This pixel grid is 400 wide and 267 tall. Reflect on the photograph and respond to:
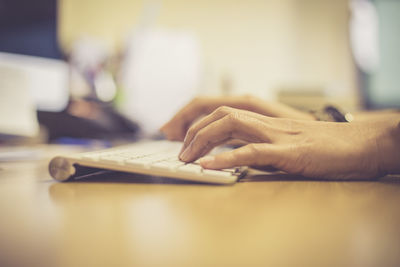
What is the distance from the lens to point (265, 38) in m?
2.44

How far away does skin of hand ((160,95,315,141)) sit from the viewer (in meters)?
0.71

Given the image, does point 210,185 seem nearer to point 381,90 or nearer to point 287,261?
point 287,261

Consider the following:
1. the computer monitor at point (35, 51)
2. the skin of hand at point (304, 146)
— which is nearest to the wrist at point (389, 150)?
the skin of hand at point (304, 146)

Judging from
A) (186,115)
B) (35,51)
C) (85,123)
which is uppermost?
(35,51)

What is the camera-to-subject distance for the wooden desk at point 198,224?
0.21 metres

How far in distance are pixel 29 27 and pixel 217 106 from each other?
686mm

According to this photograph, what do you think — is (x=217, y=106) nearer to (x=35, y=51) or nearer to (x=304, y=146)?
(x=304, y=146)

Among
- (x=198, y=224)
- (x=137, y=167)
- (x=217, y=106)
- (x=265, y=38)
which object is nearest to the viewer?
A: (x=198, y=224)

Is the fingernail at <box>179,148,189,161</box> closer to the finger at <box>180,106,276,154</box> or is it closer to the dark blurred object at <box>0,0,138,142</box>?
the finger at <box>180,106,276,154</box>

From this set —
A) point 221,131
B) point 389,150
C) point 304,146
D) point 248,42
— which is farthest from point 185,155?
point 248,42

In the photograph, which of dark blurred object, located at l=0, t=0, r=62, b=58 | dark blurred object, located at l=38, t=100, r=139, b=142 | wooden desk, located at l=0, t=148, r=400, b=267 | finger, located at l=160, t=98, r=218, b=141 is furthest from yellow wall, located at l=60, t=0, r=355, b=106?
wooden desk, located at l=0, t=148, r=400, b=267

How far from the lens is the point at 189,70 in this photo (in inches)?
85.2

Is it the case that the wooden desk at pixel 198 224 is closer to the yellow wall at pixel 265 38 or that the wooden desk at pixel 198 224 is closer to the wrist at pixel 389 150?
the wrist at pixel 389 150

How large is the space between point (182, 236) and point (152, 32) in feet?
7.30
